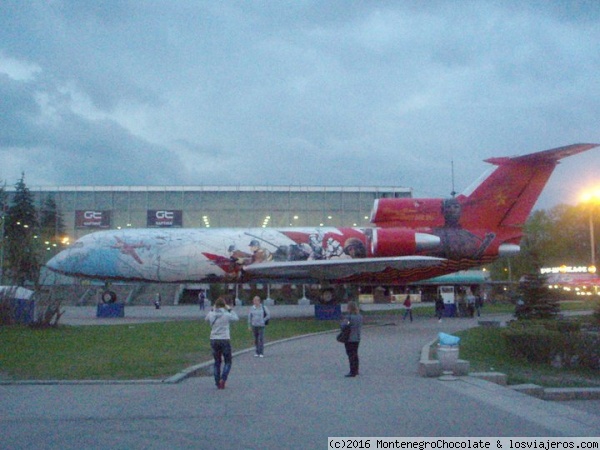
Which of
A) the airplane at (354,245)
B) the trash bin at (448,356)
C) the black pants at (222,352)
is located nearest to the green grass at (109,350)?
the black pants at (222,352)

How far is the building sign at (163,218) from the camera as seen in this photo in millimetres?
63594

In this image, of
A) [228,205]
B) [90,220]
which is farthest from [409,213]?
[90,220]

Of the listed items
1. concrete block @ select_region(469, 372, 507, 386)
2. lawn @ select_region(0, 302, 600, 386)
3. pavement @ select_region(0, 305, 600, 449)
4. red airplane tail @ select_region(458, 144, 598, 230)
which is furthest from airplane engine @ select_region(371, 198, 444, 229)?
concrete block @ select_region(469, 372, 507, 386)

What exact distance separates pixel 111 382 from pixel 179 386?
1343 millimetres

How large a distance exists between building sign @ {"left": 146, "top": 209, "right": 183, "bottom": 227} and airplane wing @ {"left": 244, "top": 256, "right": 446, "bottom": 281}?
31284mm

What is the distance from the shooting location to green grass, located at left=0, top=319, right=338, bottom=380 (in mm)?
13688

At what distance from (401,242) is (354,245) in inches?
113

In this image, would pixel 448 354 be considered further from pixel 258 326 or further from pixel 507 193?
pixel 507 193

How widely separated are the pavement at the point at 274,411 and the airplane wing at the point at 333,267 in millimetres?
16417

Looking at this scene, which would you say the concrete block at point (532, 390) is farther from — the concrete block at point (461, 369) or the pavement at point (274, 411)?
the concrete block at point (461, 369)

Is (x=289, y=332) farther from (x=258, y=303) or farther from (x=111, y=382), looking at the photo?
(x=111, y=382)

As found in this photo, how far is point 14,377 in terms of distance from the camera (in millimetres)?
12961

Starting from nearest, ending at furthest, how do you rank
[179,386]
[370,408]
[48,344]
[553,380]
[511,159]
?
[370,408] < [179,386] < [553,380] < [48,344] < [511,159]

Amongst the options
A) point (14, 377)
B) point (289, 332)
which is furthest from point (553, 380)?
point (289, 332)
